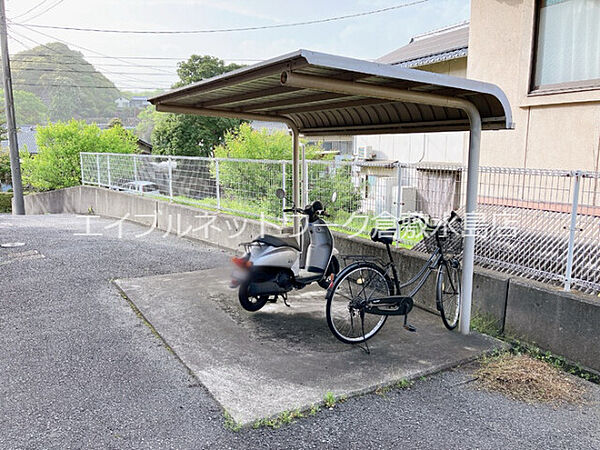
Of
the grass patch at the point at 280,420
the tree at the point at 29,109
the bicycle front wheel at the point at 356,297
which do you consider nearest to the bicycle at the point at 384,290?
the bicycle front wheel at the point at 356,297

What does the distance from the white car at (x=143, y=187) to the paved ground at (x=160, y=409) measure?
5711 millimetres

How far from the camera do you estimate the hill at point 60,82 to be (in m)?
59.2

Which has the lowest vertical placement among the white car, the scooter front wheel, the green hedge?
the green hedge

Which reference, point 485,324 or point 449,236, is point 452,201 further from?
point 485,324

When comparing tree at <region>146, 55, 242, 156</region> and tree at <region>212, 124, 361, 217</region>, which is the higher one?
tree at <region>146, 55, 242, 156</region>

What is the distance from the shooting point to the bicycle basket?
4.12 meters

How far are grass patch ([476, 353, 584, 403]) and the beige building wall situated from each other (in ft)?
9.47

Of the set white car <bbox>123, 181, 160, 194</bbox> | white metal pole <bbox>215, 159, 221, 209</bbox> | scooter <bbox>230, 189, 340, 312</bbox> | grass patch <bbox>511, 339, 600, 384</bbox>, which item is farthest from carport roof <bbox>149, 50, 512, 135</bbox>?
white car <bbox>123, 181, 160, 194</bbox>

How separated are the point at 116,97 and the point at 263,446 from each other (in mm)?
77741

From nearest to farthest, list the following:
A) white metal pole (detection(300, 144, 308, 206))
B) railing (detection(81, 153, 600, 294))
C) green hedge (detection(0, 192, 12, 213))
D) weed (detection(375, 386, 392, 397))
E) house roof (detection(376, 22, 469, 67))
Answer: weed (detection(375, 386, 392, 397)) < railing (detection(81, 153, 600, 294)) < white metal pole (detection(300, 144, 308, 206)) < house roof (detection(376, 22, 469, 67)) < green hedge (detection(0, 192, 12, 213))

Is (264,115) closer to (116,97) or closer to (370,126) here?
(370,126)

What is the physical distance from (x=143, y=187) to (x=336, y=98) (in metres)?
7.07

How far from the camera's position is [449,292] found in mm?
4320

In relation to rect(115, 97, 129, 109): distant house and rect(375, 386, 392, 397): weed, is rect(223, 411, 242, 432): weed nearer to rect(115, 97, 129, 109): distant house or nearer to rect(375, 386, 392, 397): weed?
rect(375, 386, 392, 397): weed
